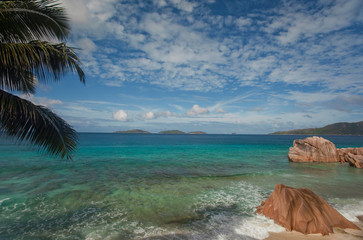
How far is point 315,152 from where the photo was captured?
2853 centimetres

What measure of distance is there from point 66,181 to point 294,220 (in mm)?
16720

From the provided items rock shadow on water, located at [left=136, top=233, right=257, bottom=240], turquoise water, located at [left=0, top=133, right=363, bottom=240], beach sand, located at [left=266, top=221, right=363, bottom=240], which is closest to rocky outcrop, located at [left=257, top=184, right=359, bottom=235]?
beach sand, located at [left=266, top=221, right=363, bottom=240]

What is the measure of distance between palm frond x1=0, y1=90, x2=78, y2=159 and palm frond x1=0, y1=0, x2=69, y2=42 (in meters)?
1.93

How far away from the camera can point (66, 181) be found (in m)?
15.3

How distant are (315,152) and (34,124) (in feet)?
116

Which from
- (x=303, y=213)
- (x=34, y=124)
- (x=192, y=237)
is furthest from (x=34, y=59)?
(x=303, y=213)

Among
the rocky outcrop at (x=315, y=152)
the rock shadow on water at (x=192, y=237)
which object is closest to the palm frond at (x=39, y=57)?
the rock shadow on water at (x=192, y=237)

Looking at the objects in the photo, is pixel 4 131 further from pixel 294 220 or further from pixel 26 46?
pixel 294 220

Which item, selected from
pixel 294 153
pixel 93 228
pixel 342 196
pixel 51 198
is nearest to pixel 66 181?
pixel 51 198

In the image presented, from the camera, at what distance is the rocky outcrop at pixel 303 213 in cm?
732

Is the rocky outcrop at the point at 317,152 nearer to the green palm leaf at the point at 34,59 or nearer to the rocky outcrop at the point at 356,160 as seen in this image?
the rocky outcrop at the point at 356,160

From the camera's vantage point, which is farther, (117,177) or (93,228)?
(117,177)

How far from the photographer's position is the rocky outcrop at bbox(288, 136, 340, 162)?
28125 millimetres

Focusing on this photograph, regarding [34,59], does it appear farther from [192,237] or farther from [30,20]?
[192,237]
